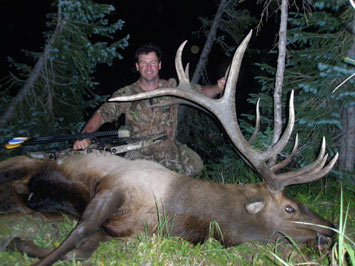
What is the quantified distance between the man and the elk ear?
1.56 meters

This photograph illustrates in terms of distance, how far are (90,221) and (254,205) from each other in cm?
148

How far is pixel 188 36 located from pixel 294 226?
1112cm

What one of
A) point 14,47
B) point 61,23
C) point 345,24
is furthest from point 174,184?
point 14,47

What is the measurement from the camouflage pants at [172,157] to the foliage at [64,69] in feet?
7.52

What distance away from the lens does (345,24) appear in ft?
13.1

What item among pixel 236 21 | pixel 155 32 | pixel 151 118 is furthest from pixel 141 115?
pixel 155 32

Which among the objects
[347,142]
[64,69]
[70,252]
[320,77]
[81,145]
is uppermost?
[64,69]

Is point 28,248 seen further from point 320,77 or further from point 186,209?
point 320,77

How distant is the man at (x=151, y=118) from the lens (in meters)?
4.41

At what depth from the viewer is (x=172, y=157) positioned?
4496mm

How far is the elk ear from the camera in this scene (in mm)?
2900

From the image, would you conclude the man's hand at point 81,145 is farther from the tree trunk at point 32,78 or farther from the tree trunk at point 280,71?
the tree trunk at point 32,78

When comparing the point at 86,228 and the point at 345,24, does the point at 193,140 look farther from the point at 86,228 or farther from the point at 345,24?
the point at 86,228

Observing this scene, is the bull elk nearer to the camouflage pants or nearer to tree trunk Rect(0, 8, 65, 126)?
the camouflage pants
